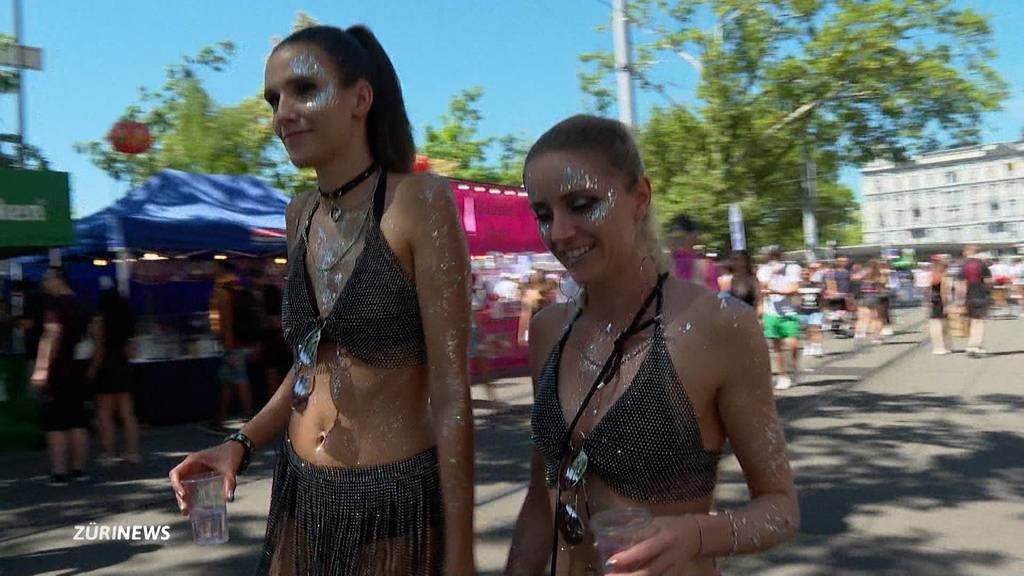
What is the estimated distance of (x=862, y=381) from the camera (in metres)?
10.8

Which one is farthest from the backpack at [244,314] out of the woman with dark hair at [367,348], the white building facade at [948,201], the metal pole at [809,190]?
the white building facade at [948,201]

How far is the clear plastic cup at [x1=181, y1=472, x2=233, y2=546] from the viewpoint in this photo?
1.74 metres

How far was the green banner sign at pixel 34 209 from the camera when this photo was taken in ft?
23.5

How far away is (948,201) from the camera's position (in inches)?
3856

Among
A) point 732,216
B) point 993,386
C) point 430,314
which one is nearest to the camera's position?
point 430,314

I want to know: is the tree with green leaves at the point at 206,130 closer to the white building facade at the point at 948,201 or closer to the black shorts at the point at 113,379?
the black shorts at the point at 113,379

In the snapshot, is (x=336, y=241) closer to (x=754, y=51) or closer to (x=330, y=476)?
(x=330, y=476)

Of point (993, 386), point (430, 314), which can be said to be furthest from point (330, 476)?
point (993, 386)

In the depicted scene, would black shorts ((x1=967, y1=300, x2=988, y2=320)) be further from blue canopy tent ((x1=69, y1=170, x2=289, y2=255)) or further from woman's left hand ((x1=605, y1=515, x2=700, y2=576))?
woman's left hand ((x1=605, y1=515, x2=700, y2=576))

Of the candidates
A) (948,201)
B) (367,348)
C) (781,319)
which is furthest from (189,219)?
(948,201)

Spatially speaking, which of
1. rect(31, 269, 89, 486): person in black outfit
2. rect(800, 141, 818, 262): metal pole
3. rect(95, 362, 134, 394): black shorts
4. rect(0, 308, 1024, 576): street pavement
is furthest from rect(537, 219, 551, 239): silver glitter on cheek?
rect(800, 141, 818, 262): metal pole

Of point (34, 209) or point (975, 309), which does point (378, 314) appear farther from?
point (975, 309)

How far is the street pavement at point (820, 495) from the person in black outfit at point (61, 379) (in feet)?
0.86

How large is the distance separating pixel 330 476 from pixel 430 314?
355 millimetres
